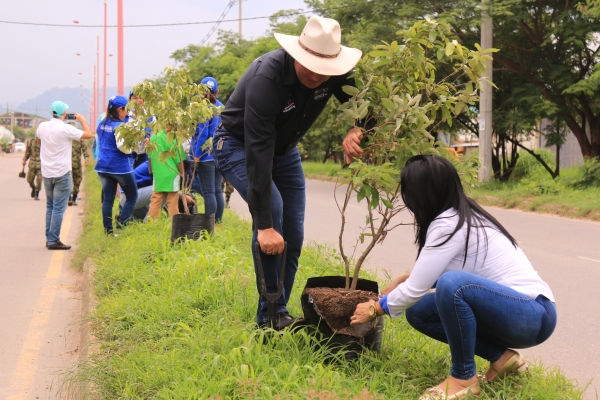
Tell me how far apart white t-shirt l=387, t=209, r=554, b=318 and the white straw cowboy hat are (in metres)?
0.87

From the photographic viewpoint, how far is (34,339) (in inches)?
214

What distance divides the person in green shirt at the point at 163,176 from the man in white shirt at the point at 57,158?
3.69ft

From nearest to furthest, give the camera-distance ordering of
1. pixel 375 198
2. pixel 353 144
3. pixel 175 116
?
pixel 375 198 → pixel 353 144 → pixel 175 116

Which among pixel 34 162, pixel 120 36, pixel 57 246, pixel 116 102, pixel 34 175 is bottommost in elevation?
pixel 57 246

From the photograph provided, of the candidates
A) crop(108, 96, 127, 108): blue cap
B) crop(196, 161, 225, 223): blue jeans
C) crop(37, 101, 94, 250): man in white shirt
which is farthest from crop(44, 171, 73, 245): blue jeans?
crop(196, 161, 225, 223): blue jeans

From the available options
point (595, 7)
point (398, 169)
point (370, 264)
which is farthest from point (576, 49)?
point (398, 169)

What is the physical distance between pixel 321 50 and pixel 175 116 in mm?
4036

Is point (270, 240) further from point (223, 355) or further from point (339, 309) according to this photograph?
point (223, 355)

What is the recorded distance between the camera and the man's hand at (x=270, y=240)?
381 cm

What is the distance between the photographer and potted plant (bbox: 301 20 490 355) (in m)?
3.73

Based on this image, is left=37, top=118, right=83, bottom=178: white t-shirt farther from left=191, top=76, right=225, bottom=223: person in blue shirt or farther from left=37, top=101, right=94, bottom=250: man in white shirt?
left=191, top=76, right=225, bottom=223: person in blue shirt

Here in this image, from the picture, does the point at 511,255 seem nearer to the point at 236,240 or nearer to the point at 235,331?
the point at 235,331

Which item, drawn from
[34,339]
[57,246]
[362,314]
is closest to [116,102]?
[57,246]

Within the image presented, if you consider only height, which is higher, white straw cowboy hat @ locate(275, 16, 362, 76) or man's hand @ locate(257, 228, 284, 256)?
white straw cowboy hat @ locate(275, 16, 362, 76)
